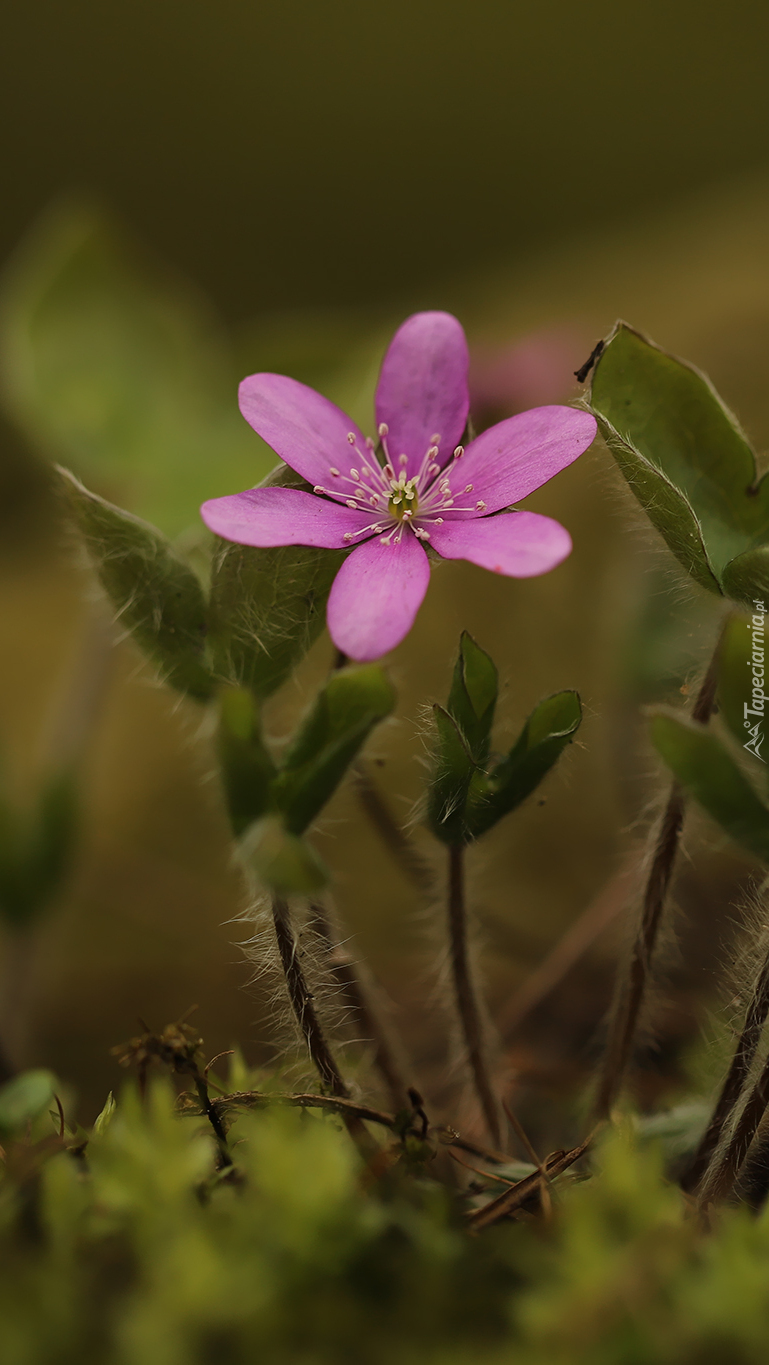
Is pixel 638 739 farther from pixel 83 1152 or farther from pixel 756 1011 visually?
pixel 83 1152

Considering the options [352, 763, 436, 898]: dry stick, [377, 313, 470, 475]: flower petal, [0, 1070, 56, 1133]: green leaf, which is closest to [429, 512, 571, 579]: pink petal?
[377, 313, 470, 475]: flower petal

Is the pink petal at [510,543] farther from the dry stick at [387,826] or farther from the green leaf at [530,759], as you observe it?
the dry stick at [387,826]

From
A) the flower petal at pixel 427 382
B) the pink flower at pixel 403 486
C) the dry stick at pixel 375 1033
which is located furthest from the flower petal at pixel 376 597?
the dry stick at pixel 375 1033

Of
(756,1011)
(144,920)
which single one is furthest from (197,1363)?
(144,920)

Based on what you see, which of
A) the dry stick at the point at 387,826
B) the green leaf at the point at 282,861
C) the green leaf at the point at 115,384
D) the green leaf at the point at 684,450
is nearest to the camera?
the green leaf at the point at 282,861

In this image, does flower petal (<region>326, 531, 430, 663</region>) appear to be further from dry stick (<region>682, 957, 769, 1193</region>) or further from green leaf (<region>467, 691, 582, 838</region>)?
dry stick (<region>682, 957, 769, 1193</region>)

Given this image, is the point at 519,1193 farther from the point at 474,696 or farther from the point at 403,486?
the point at 403,486
